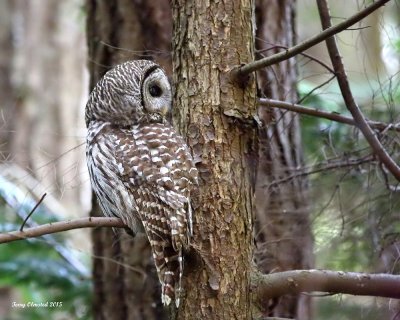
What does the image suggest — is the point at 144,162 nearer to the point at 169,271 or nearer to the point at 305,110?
the point at 169,271

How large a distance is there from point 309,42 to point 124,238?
2.27 m

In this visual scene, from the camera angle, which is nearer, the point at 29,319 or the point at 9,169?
the point at 9,169

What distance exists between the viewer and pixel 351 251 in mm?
4172

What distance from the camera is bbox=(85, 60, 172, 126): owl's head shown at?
390 cm

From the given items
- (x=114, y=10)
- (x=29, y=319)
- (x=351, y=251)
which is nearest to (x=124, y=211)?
(x=351, y=251)

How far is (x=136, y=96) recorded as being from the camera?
12.8 ft

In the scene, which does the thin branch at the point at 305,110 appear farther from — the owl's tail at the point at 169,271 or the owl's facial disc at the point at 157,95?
the owl's tail at the point at 169,271

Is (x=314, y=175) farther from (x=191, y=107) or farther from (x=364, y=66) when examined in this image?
(x=191, y=107)

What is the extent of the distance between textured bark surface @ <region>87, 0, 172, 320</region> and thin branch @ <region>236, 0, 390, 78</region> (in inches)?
64.8

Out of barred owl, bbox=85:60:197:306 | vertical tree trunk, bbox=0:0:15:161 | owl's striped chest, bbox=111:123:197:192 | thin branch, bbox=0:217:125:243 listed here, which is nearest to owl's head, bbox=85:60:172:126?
barred owl, bbox=85:60:197:306

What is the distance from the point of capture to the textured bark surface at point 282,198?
14.8 ft

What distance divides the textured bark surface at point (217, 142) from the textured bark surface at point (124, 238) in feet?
4.46

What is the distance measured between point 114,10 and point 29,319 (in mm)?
2522

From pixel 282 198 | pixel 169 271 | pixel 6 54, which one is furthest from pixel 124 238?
pixel 6 54
